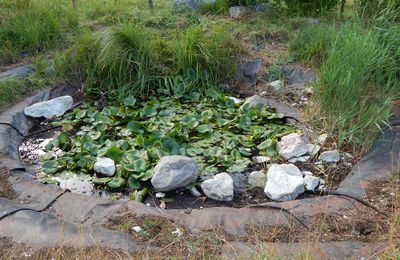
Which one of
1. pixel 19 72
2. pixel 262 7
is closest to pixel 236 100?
pixel 262 7

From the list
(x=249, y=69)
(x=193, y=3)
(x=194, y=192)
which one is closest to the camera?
(x=194, y=192)

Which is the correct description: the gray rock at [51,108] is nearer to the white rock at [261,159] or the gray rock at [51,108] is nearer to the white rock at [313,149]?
the white rock at [261,159]

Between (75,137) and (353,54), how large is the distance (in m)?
2.43

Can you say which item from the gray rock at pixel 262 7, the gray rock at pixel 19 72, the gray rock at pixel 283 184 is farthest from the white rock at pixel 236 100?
the gray rock at pixel 19 72

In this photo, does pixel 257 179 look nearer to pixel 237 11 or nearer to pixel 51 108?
pixel 51 108

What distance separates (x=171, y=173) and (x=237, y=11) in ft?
11.5

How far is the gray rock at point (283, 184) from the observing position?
10.7 feet

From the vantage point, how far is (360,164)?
3400 millimetres

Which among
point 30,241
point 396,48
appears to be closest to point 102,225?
point 30,241

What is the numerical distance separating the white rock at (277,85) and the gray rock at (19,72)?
250 centimetres

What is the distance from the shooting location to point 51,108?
4531mm

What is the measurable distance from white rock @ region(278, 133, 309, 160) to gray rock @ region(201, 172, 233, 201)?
0.59m

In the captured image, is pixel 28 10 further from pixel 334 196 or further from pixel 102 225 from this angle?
pixel 334 196

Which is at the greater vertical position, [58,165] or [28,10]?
[28,10]
